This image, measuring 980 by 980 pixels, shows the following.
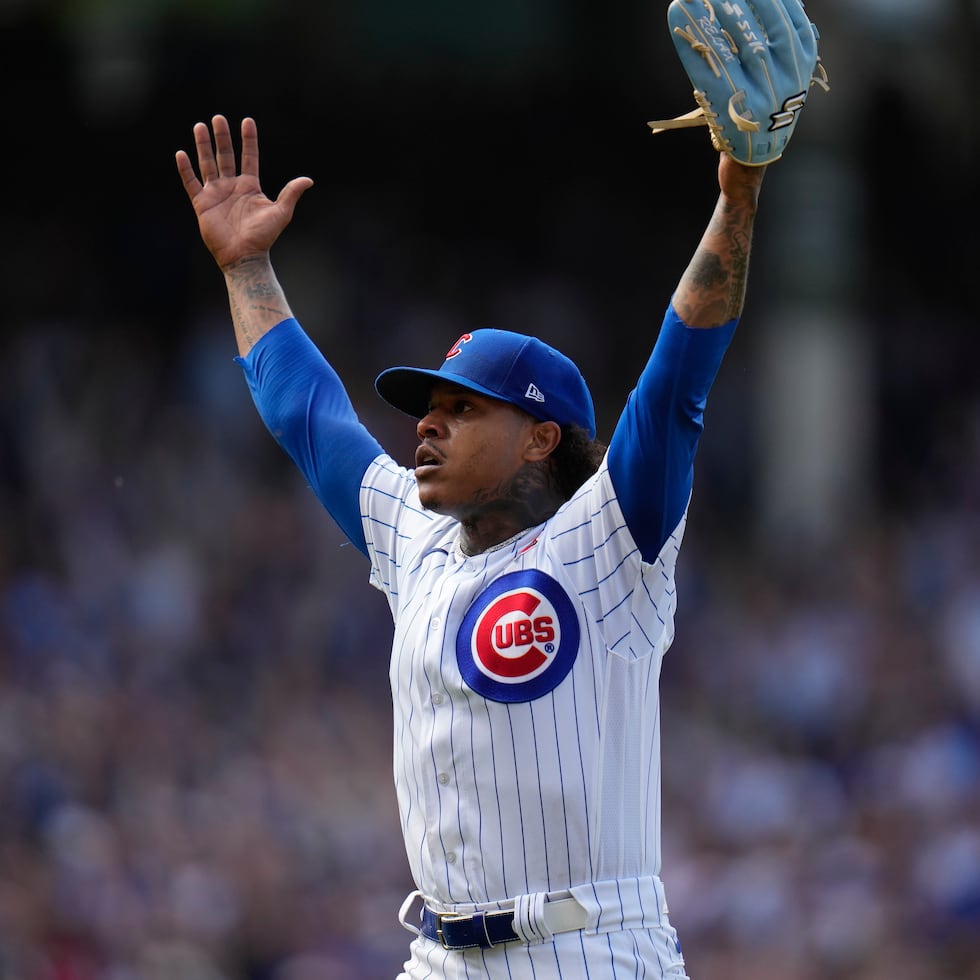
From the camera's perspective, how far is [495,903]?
3129 mm

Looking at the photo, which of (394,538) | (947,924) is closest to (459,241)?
(947,924)

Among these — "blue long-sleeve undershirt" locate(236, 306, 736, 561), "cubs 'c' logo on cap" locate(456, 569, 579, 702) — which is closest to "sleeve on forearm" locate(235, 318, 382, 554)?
"cubs 'c' logo on cap" locate(456, 569, 579, 702)

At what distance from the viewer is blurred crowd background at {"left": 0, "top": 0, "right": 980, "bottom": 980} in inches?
324

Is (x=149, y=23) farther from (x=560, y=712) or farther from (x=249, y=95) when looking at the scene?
(x=560, y=712)

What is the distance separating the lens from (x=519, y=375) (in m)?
3.45

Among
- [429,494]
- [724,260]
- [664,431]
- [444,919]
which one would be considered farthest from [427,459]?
[444,919]

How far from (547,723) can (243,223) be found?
1.52 meters

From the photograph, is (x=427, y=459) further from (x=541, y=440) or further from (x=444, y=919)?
(x=444, y=919)

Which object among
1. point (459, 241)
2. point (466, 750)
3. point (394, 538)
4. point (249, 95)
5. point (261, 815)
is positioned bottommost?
point (261, 815)

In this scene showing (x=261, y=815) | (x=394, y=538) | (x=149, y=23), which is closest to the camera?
(x=394, y=538)

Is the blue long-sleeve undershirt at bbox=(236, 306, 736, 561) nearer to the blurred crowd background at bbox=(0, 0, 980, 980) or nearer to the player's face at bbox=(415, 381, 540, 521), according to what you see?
the player's face at bbox=(415, 381, 540, 521)

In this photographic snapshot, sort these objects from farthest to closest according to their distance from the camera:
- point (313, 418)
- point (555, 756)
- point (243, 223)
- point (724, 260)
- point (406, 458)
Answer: point (406, 458) → point (243, 223) → point (313, 418) → point (555, 756) → point (724, 260)

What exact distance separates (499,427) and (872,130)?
11.6 metres

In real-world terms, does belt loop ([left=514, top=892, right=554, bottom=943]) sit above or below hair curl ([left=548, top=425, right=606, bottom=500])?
below
